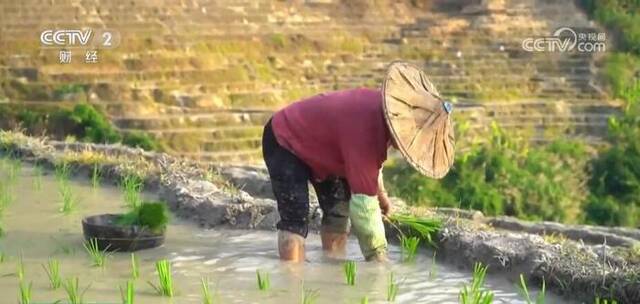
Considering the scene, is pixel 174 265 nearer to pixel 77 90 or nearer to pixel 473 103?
pixel 77 90

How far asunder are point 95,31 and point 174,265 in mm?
11082

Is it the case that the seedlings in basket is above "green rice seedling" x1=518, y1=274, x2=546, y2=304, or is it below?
above

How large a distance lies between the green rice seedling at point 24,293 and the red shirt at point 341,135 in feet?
4.09

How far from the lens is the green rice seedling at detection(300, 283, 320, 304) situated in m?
3.65

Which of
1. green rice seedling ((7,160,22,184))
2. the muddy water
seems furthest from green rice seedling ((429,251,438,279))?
green rice seedling ((7,160,22,184))

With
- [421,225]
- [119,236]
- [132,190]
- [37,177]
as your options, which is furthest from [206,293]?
[37,177]

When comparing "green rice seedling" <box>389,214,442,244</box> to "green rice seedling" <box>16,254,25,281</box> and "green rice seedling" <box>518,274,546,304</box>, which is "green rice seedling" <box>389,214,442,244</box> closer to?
"green rice seedling" <box>518,274,546,304</box>

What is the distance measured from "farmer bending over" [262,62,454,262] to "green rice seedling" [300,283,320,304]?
37 centimetres

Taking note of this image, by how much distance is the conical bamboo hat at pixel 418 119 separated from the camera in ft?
13.7

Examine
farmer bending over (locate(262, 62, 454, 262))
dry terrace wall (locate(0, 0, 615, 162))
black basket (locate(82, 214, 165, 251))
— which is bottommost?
black basket (locate(82, 214, 165, 251))

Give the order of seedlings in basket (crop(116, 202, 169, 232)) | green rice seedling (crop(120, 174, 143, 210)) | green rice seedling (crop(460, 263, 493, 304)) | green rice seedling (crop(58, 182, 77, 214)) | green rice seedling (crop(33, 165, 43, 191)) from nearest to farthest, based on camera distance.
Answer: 1. green rice seedling (crop(460, 263, 493, 304))
2. seedlings in basket (crop(116, 202, 169, 232))
3. green rice seedling (crop(120, 174, 143, 210))
4. green rice seedling (crop(58, 182, 77, 214))
5. green rice seedling (crop(33, 165, 43, 191))

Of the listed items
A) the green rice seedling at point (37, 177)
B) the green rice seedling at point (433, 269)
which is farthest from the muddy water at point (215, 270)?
the green rice seedling at point (37, 177)

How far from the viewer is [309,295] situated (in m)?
3.83

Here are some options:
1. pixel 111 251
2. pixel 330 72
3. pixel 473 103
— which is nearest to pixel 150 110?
pixel 330 72
